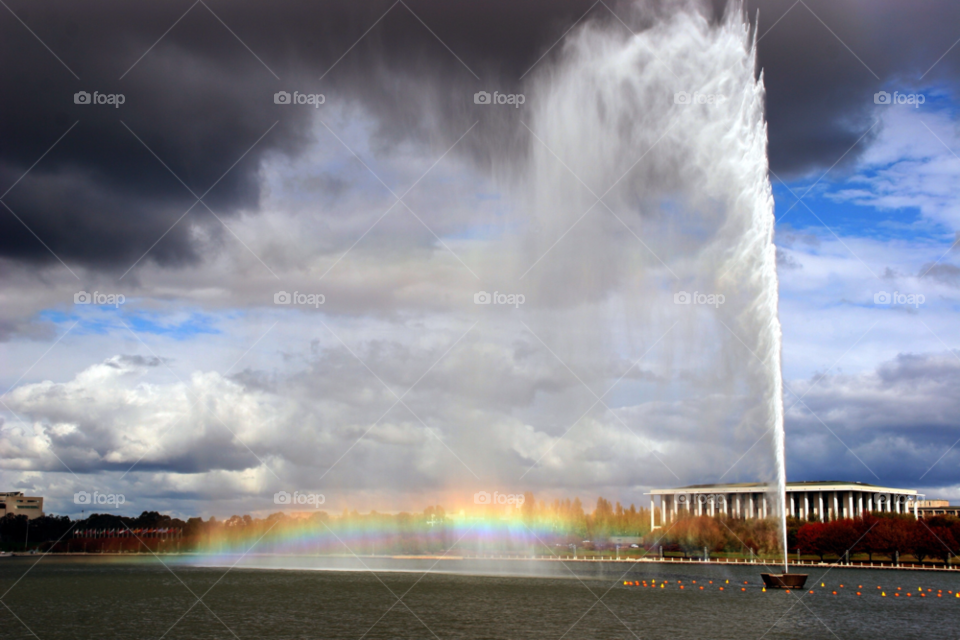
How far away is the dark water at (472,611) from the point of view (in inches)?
2295

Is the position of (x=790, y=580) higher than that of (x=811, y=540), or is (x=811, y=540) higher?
(x=790, y=580)

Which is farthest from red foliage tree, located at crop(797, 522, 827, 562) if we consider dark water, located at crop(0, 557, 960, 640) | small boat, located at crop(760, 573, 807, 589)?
small boat, located at crop(760, 573, 807, 589)

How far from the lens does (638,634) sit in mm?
56375

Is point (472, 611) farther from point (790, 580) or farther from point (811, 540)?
point (811, 540)

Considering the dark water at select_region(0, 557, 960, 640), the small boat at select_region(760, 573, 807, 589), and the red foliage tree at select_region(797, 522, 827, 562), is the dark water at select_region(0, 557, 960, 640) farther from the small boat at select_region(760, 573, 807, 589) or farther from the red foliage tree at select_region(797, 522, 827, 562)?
the red foliage tree at select_region(797, 522, 827, 562)

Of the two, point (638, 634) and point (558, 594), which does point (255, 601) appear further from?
point (638, 634)

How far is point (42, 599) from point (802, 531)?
150972mm

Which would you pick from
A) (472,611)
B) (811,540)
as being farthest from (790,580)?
(811,540)

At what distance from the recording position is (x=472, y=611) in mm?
71500

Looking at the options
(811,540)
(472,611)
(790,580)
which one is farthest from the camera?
(811,540)

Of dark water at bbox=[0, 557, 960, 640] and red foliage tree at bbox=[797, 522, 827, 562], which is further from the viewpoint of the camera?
red foliage tree at bbox=[797, 522, 827, 562]

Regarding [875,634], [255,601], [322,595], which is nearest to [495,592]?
[322,595]

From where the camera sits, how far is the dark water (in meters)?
58.3

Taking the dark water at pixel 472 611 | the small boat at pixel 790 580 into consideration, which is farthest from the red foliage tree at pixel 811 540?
the small boat at pixel 790 580
